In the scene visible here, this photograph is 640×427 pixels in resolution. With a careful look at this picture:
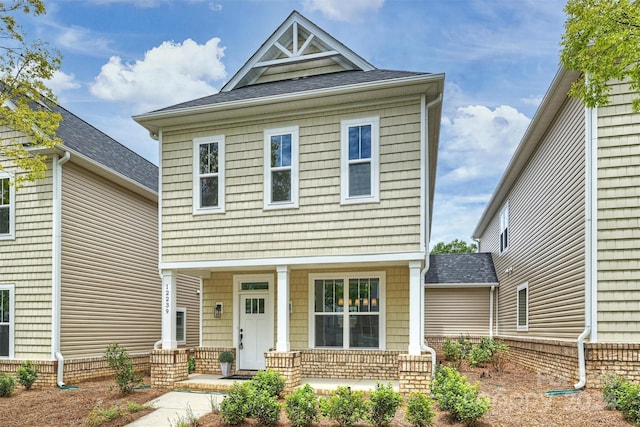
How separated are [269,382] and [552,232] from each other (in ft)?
25.5

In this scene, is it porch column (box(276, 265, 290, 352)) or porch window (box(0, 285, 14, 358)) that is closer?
porch column (box(276, 265, 290, 352))

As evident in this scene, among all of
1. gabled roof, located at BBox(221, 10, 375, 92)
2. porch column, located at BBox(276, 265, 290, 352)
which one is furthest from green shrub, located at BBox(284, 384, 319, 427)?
gabled roof, located at BBox(221, 10, 375, 92)

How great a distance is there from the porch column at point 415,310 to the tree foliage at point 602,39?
4354mm

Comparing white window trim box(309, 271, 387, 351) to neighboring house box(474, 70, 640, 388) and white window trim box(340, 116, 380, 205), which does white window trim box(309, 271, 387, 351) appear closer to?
white window trim box(340, 116, 380, 205)

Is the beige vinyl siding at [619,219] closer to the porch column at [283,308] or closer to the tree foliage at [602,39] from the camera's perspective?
the tree foliage at [602,39]

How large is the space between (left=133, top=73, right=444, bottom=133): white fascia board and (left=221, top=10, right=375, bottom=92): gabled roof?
2205 millimetres

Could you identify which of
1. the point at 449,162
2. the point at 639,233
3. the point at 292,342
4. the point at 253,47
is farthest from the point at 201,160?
the point at 449,162

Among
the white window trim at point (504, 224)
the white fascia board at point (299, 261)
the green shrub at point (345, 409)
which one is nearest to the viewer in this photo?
the green shrub at point (345, 409)

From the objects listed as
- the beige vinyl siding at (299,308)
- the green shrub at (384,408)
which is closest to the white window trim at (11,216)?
the beige vinyl siding at (299,308)

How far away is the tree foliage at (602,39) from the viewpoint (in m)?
6.49

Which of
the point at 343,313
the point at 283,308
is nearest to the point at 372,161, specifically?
the point at 283,308

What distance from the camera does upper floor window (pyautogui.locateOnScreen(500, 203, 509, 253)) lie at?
18516 millimetres

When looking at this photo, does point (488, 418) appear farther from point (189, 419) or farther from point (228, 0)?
point (228, 0)

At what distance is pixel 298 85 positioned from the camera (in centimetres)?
1162
